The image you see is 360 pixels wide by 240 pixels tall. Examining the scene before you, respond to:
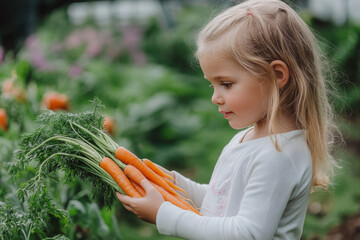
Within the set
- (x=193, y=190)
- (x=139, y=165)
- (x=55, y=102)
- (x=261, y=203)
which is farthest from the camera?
(x=55, y=102)

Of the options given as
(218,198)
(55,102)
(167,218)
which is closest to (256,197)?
(218,198)

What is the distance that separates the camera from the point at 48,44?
772cm

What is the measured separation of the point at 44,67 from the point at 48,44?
5.18ft

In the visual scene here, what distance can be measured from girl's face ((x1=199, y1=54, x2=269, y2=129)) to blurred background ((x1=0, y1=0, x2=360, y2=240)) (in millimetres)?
441

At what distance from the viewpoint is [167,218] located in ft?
5.68

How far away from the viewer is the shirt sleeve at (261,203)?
5.25 ft

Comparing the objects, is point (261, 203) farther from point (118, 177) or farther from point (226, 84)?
point (118, 177)

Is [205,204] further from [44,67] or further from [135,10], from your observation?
[135,10]

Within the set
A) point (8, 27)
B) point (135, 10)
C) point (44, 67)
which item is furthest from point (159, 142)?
point (135, 10)

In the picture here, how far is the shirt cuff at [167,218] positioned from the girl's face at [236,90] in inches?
17.5

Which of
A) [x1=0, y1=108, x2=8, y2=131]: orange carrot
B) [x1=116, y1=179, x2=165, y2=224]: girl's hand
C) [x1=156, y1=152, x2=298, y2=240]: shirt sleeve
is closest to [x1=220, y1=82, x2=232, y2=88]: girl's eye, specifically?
[x1=156, y1=152, x2=298, y2=240]: shirt sleeve

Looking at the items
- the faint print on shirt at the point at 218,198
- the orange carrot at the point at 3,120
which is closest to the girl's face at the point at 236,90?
the faint print on shirt at the point at 218,198

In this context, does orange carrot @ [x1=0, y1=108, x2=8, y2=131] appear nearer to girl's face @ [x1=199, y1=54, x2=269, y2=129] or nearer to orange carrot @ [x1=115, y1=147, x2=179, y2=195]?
orange carrot @ [x1=115, y1=147, x2=179, y2=195]

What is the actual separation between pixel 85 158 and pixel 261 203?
31.7 inches
